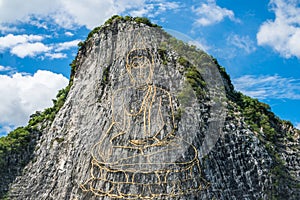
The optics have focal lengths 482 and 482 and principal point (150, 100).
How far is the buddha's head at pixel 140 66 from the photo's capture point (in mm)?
21469

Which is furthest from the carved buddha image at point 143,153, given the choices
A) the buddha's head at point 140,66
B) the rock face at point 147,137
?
the buddha's head at point 140,66

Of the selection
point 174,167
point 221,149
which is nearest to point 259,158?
point 221,149

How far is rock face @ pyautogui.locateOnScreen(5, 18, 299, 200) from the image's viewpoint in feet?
61.5

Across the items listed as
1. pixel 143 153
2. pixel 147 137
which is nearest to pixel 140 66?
pixel 147 137

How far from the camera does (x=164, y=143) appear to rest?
63.1 feet

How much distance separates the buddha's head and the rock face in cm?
5

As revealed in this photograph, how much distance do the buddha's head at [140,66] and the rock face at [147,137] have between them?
5 centimetres

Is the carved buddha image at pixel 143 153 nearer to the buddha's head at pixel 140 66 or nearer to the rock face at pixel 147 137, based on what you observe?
the rock face at pixel 147 137

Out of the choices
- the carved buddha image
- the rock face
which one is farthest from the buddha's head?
the carved buddha image

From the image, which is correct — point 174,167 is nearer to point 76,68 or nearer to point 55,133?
point 55,133

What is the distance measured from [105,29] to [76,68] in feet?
8.24

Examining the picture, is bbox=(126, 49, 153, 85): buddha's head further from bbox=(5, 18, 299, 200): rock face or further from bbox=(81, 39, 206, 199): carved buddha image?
bbox=(81, 39, 206, 199): carved buddha image

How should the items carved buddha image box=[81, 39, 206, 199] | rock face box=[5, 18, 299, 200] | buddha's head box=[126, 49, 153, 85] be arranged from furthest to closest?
buddha's head box=[126, 49, 153, 85], rock face box=[5, 18, 299, 200], carved buddha image box=[81, 39, 206, 199]

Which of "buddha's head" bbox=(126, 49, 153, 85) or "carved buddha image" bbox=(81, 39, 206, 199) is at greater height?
"buddha's head" bbox=(126, 49, 153, 85)
